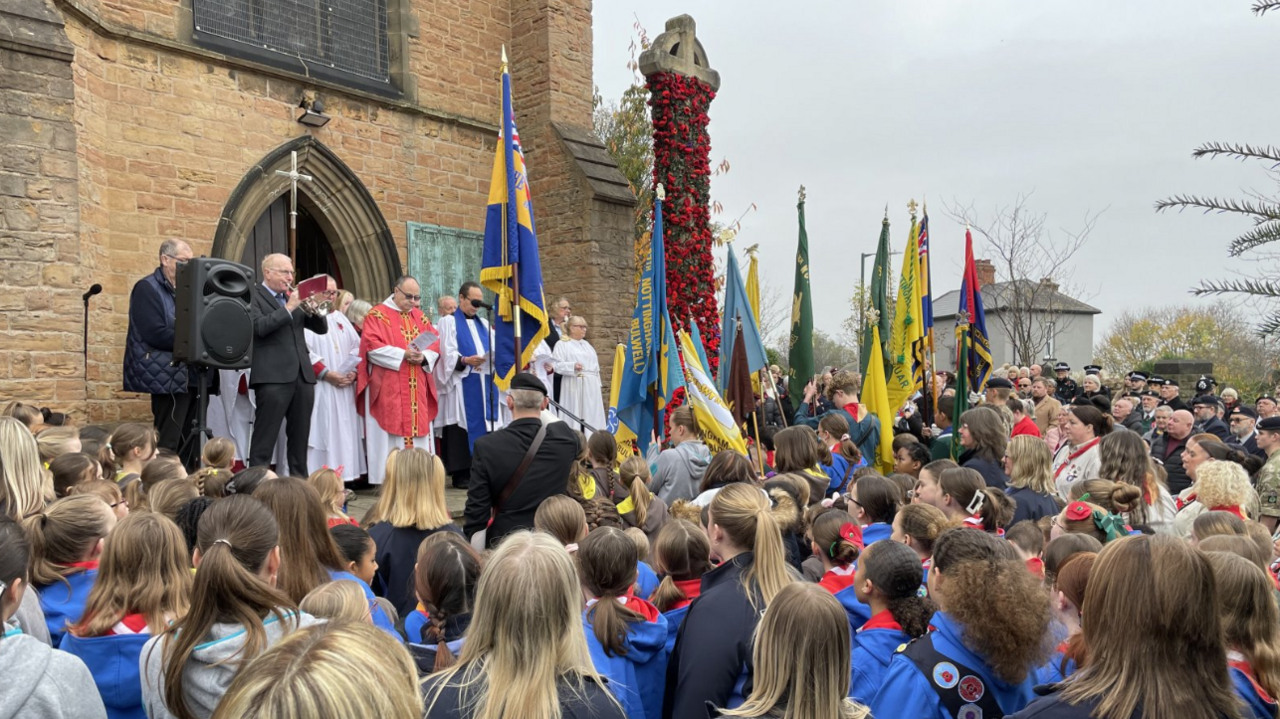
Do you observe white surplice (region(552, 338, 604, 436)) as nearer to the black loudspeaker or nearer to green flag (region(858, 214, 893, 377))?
green flag (region(858, 214, 893, 377))

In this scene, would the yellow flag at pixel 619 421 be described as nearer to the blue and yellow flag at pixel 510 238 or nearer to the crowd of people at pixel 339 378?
the crowd of people at pixel 339 378

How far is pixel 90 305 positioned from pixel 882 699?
869 cm

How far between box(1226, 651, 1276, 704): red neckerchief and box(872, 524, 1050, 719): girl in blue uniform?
0.49m

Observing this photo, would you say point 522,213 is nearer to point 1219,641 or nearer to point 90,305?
point 90,305

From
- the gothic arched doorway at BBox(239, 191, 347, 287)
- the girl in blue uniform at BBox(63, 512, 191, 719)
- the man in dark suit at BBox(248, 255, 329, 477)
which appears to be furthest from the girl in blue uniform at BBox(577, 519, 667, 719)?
the gothic arched doorway at BBox(239, 191, 347, 287)

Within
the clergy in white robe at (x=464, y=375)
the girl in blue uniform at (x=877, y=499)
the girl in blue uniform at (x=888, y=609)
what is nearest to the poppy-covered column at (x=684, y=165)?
the clergy in white robe at (x=464, y=375)

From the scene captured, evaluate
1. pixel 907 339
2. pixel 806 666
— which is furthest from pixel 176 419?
pixel 907 339

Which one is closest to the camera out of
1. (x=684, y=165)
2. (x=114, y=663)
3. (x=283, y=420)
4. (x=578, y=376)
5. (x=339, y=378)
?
(x=114, y=663)

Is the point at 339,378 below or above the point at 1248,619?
above

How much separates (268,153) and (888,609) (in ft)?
31.0

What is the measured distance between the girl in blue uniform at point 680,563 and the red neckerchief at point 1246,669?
1.77 metres

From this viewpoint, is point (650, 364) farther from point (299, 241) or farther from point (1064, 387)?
point (1064, 387)

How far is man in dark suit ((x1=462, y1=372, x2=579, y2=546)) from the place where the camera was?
5168 millimetres

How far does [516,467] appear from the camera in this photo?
17.0 feet
